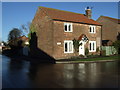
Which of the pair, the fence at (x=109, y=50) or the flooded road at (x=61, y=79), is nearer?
the flooded road at (x=61, y=79)

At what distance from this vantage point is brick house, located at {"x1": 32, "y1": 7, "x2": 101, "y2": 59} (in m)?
20.0

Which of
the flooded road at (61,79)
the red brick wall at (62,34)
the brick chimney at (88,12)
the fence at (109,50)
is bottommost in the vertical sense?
the flooded road at (61,79)

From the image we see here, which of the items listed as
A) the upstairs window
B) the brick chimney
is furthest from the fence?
the upstairs window

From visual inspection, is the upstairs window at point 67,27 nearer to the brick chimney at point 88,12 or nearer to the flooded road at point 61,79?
the brick chimney at point 88,12

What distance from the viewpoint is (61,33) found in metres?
20.5

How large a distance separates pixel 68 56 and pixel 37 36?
7392mm

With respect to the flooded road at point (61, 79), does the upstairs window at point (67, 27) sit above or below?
above

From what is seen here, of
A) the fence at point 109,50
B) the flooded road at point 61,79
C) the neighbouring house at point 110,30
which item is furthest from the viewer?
the neighbouring house at point 110,30

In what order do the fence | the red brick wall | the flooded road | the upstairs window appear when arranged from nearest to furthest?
the flooded road → the red brick wall → the upstairs window → the fence

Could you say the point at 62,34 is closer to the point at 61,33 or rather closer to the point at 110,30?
the point at 61,33

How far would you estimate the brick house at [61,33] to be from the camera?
1997cm

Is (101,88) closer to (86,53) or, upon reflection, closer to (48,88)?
(48,88)

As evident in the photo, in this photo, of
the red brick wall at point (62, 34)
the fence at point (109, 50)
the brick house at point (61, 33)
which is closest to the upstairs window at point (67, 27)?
the brick house at point (61, 33)

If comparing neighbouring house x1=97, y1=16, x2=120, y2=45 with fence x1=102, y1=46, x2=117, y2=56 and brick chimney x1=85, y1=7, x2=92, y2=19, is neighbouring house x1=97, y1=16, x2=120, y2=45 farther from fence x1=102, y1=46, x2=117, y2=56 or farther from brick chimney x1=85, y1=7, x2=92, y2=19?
brick chimney x1=85, y1=7, x2=92, y2=19
